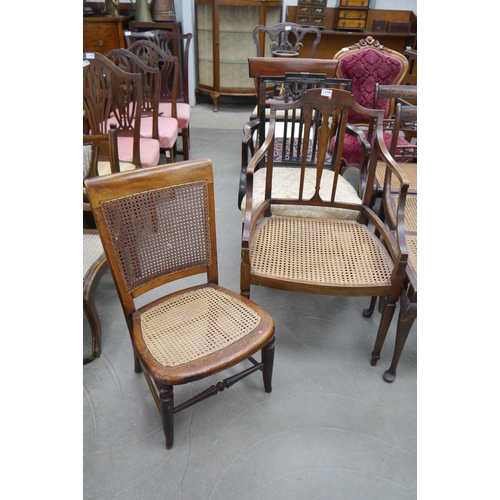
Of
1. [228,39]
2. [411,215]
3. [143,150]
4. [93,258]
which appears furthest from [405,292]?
[228,39]

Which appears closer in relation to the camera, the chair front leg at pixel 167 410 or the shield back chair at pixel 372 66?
the chair front leg at pixel 167 410

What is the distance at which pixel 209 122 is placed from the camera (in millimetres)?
4488

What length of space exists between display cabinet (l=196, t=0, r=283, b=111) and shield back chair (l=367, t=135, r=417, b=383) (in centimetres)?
316

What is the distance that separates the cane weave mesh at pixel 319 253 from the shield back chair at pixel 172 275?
0.23 metres

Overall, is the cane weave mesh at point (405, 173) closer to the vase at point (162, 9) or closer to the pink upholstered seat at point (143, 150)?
the pink upholstered seat at point (143, 150)

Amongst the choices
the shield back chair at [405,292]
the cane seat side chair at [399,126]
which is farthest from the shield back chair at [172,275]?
the cane seat side chair at [399,126]

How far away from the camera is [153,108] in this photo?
258cm

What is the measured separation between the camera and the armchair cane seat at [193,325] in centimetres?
119

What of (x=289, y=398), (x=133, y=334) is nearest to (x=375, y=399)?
(x=289, y=398)

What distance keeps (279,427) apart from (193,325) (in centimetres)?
53

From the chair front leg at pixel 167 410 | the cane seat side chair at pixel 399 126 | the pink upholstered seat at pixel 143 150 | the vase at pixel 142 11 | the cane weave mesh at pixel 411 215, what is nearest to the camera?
the chair front leg at pixel 167 410

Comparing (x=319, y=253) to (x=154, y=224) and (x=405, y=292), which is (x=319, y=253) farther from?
(x=154, y=224)

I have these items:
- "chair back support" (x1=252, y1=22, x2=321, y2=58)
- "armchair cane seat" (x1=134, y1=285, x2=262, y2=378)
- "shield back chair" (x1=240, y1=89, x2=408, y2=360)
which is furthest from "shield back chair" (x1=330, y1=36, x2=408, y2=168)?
"armchair cane seat" (x1=134, y1=285, x2=262, y2=378)

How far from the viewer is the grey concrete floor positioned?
50.1 inches
